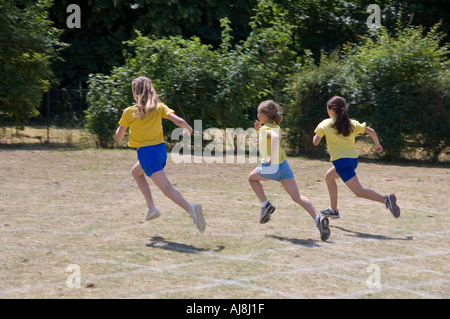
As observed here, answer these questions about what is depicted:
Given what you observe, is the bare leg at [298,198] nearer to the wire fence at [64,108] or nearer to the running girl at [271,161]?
the running girl at [271,161]

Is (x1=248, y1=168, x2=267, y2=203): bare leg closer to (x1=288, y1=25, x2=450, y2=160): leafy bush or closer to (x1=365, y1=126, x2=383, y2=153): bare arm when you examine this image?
(x1=365, y1=126, x2=383, y2=153): bare arm

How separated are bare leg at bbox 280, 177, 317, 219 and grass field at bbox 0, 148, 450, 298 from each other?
0.30m

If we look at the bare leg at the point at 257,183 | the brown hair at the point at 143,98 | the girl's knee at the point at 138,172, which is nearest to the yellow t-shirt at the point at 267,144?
the bare leg at the point at 257,183

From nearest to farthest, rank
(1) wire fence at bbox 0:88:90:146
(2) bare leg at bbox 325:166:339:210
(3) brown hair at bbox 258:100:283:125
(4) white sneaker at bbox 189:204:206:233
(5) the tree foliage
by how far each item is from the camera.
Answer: (4) white sneaker at bbox 189:204:206:233, (3) brown hair at bbox 258:100:283:125, (2) bare leg at bbox 325:166:339:210, (5) the tree foliage, (1) wire fence at bbox 0:88:90:146

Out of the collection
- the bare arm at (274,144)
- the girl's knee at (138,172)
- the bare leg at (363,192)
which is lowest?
the bare leg at (363,192)

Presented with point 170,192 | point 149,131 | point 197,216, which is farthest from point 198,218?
point 149,131

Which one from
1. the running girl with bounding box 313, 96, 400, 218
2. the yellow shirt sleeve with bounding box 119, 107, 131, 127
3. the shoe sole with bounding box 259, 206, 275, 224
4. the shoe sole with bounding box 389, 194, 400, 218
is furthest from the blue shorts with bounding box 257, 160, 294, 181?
the yellow shirt sleeve with bounding box 119, 107, 131, 127

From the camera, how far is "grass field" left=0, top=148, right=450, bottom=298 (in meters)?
5.27

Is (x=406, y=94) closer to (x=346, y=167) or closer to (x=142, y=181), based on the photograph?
(x=346, y=167)

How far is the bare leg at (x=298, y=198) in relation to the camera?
7148 millimetres

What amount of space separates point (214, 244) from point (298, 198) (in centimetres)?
115

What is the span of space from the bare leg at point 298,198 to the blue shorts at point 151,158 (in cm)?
145

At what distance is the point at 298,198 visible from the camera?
7215 mm
